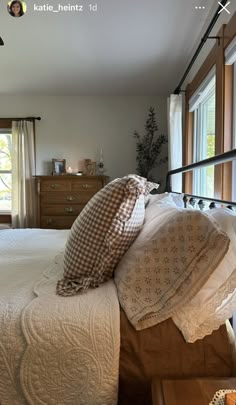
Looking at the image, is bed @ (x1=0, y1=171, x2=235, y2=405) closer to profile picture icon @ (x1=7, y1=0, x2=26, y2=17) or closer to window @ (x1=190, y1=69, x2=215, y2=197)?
profile picture icon @ (x1=7, y1=0, x2=26, y2=17)

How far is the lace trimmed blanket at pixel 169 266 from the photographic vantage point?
857 mm

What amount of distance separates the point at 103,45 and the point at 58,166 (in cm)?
199

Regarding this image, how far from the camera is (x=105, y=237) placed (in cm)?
108

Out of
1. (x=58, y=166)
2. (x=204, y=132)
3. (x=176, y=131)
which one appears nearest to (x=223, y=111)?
(x=204, y=132)

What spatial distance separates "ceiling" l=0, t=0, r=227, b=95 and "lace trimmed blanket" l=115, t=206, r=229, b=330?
181 cm

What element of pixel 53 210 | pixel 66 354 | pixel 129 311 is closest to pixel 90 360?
pixel 66 354

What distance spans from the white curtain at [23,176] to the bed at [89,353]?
3516 mm

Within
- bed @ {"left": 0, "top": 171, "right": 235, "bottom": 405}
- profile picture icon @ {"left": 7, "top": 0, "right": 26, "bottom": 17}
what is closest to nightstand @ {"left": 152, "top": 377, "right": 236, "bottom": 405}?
bed @ {"left": 0, "top": 171, "right": 235, "bottom": 405}

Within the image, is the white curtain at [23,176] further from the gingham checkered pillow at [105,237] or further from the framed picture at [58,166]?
the gingham checkered pillow at [105,237]

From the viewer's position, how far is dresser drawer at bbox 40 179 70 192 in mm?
3990

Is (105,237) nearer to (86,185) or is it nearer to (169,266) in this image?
(169,266)

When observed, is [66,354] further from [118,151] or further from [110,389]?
[118,151]

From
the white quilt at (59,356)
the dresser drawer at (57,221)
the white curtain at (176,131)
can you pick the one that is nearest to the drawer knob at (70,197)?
the dresser drawer at (57,221)

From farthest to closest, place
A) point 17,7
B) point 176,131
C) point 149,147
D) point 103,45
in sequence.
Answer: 1. point 149,147
2. point 176,131
3. point 103,45
4. point 17,7
